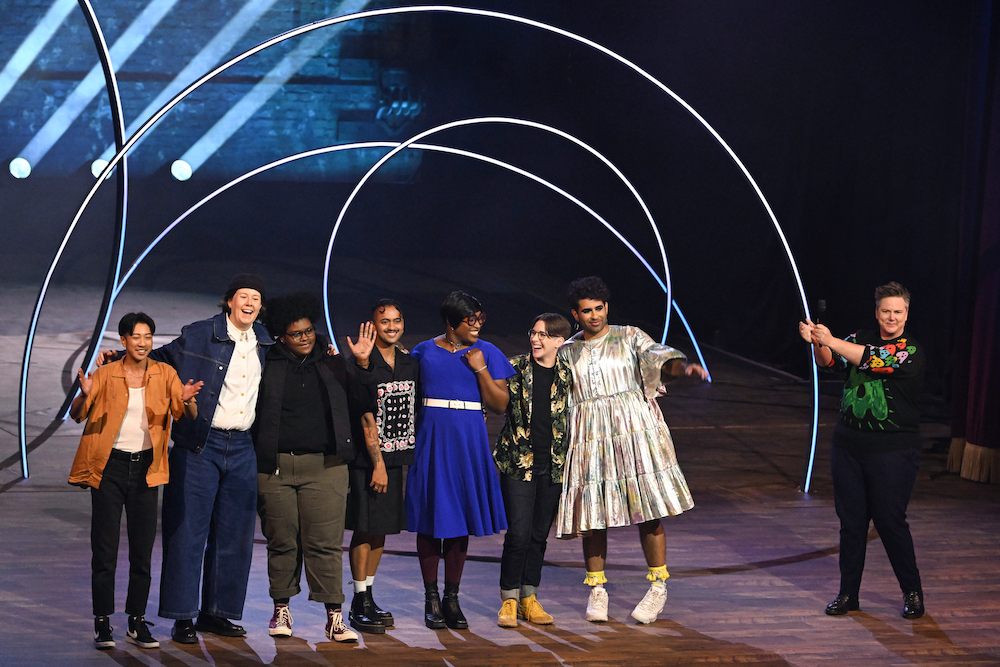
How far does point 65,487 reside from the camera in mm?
6406

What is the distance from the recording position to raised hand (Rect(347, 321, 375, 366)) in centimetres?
400

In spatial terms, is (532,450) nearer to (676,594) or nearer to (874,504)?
(676,594)

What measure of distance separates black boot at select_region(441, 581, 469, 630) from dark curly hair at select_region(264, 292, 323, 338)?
123cm

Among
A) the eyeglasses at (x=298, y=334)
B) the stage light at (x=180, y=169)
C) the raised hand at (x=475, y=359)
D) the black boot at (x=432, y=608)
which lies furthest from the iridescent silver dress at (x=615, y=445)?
the stage light at (x=180, y=169)

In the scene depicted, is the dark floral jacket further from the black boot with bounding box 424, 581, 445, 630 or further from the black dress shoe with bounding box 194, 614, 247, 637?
the black dress shoe with bounding box 194, 614, 247, 637

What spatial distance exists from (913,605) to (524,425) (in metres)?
1.86

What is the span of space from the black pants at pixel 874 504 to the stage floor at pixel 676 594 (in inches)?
7.7

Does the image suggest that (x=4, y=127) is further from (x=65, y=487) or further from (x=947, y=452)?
(x=947, y=452)

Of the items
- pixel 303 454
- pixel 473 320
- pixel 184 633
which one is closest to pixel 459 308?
pixel 473 320

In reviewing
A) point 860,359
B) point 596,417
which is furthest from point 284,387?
point 860,359

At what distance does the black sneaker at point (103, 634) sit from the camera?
3.88 metres

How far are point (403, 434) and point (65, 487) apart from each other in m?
3.28

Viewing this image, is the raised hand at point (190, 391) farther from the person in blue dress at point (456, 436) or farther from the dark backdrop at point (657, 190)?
the dark backdrop at point (657, 190)

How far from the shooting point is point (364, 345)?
4008 millimetres
